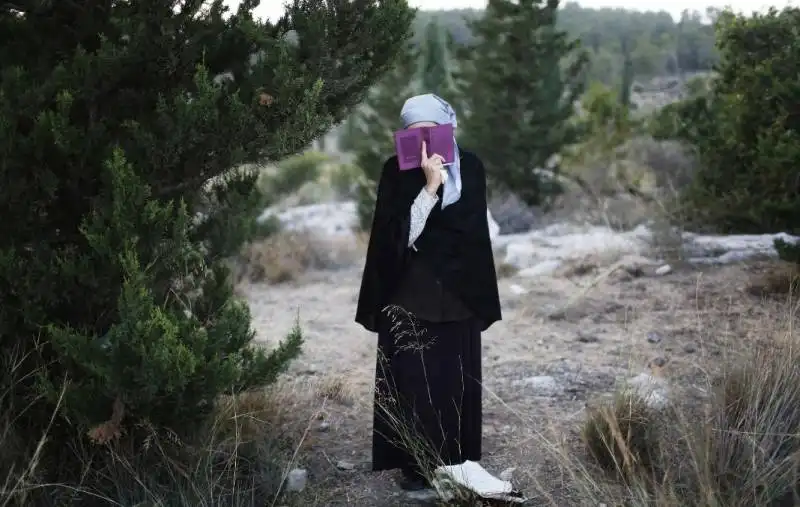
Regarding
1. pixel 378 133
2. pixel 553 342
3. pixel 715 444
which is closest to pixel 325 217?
pixel 378 133

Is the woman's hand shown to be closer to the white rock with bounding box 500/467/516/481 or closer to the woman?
the woman

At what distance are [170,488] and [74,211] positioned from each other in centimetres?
126

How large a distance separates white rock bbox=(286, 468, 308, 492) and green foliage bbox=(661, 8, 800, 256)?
16.5 ft

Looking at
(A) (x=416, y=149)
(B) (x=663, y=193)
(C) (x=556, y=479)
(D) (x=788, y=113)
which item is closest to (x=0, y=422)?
(A) (x=416, y=149)

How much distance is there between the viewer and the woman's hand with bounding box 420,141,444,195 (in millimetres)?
3246

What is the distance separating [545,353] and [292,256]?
553 centimetres

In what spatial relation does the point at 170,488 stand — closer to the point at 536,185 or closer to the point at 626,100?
the point at 536,185

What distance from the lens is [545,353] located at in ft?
19.6

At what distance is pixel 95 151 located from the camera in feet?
10.3

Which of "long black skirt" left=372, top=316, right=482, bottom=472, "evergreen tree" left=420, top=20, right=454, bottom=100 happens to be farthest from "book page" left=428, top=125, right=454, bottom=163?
"evergreen tree" left=420, top=20, right=454, bottom=100

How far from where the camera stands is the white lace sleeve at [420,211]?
10.8ft

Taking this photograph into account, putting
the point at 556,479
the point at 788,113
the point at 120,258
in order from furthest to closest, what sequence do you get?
the point at 788,113 < the point at 556,479 < the point at 120,258

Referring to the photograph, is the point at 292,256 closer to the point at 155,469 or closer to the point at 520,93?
the point at 520,93

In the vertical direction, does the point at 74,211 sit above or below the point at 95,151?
below
